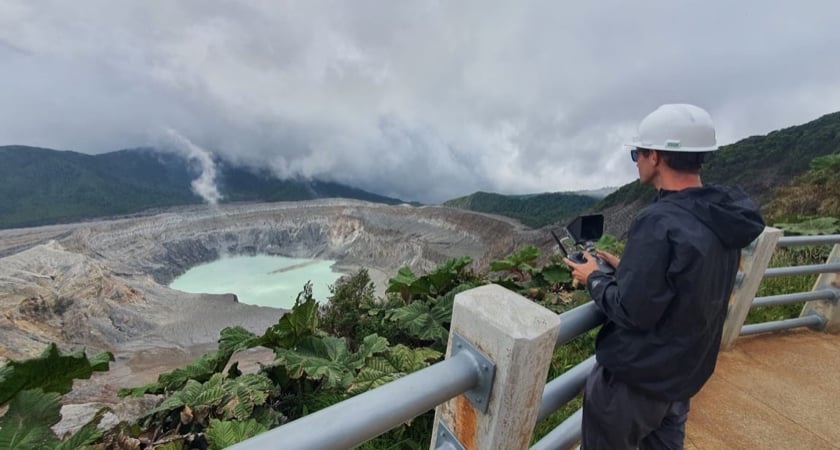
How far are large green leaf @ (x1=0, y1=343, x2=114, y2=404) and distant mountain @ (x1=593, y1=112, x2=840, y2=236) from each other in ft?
102

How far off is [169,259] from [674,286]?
221 feet

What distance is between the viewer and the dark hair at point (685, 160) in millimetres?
1718

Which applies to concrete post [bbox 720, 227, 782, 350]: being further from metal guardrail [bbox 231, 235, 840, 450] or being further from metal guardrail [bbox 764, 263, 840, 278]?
metal guardrail [bbox 231, 235, 840, 450]

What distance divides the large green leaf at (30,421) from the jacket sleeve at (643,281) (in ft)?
10.7

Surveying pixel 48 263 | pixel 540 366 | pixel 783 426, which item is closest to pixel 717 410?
pixel 783 426

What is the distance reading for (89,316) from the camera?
1090 inches

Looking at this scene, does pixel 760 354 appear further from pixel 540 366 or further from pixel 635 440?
pixel 540 366

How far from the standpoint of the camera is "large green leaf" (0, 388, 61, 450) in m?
2.35

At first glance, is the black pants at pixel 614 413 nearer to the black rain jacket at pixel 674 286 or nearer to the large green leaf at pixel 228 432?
the black rain jacket at pixel 674 286

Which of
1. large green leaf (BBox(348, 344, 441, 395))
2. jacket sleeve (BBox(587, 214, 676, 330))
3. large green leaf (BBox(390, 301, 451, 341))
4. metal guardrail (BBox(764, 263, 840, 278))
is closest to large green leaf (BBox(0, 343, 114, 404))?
large green leaf (BBox(348, 344, 441, 395))

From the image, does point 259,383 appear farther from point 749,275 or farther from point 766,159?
point 766,159

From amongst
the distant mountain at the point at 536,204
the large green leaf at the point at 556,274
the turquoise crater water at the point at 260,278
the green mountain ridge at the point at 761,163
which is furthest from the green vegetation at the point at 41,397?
the distant mountain at the point at 536,204

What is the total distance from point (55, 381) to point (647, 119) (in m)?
4.31

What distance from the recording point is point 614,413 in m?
1.72
